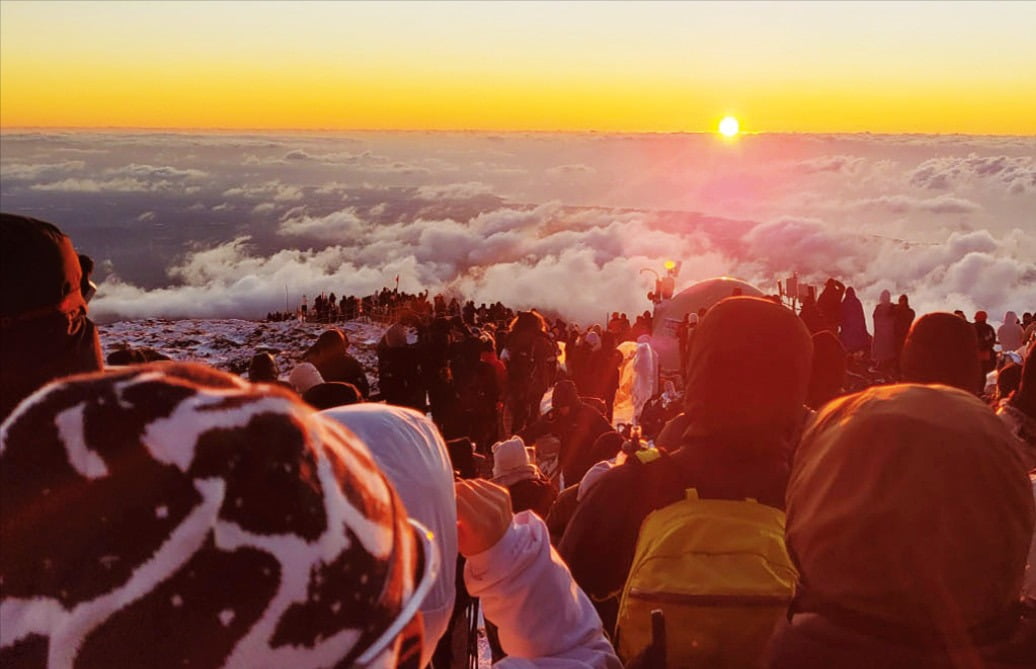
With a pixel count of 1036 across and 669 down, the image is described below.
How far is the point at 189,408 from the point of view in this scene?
944 mm

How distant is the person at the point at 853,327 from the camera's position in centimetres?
1482

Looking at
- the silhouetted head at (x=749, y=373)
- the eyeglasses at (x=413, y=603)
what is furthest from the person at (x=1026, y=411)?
the eyeglasses at (x=413, y=603)

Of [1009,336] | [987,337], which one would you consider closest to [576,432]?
[987,337]

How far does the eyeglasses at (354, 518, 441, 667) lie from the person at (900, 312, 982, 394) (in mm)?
3029

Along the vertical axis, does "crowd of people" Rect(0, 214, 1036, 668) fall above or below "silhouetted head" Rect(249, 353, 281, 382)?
above

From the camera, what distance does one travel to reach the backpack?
1.83 m

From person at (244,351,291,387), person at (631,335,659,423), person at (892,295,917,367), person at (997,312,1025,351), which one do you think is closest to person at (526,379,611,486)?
person at (244,351,291,387)

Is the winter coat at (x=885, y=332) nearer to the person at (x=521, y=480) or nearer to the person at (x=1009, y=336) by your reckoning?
the person at (x=1009, y=336)

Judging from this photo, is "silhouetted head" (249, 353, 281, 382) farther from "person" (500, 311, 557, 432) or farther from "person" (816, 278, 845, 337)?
"person" (816, 278, 845, 337)

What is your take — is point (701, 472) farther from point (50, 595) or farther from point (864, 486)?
point (50, 595)

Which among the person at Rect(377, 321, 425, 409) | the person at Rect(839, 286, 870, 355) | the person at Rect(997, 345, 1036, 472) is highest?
the person at Rect(997, 345, 1036, 472)

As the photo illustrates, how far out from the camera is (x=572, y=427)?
20.2ft

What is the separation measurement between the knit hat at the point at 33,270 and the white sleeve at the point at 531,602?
95 centimetres

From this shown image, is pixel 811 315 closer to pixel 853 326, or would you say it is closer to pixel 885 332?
pixel 853 326
